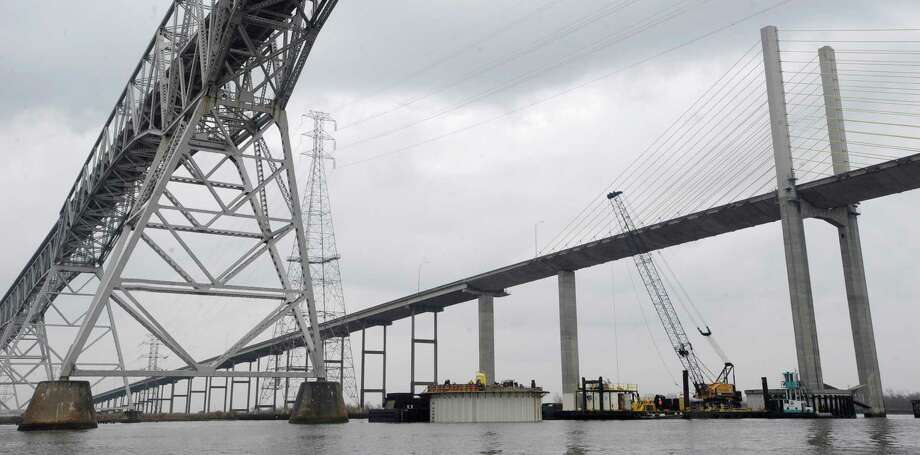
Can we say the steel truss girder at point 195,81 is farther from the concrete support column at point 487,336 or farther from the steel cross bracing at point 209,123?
the concrete support column at point 487,336

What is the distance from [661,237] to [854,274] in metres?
22.9

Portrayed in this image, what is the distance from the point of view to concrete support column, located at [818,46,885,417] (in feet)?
263

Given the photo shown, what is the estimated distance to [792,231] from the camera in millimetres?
78375

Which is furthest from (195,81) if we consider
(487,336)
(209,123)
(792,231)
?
(487,336)

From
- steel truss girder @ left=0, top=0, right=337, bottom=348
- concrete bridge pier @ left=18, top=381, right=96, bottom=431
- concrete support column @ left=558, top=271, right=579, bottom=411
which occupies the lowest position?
concrete bridge pier @ left=18, top=381, right=96, bottom=431

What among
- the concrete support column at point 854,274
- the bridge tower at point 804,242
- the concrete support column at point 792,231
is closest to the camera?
the concrete support column at point 792,231

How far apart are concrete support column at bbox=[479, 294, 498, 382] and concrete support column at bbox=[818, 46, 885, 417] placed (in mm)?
48458

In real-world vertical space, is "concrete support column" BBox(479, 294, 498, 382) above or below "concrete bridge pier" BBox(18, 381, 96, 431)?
above

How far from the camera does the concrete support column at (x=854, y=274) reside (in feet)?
263

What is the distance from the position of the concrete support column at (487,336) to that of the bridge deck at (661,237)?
7.40 feet

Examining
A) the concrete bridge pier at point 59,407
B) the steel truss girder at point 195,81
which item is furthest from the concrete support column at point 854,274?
the concrete bridge pier at point 59,407

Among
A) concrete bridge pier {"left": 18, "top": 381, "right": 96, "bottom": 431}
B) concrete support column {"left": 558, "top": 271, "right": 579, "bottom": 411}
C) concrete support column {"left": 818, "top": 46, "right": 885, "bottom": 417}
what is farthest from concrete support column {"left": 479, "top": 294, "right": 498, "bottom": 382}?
concrete bridge pier {"left": 18, "top": 381, "right": 96, "bottom": 431}

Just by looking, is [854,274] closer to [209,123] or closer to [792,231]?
[792,231]

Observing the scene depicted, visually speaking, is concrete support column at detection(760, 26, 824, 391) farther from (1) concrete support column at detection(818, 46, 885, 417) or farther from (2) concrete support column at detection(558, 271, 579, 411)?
(2) concrete support column at detection(558, 271, 579, 411)
